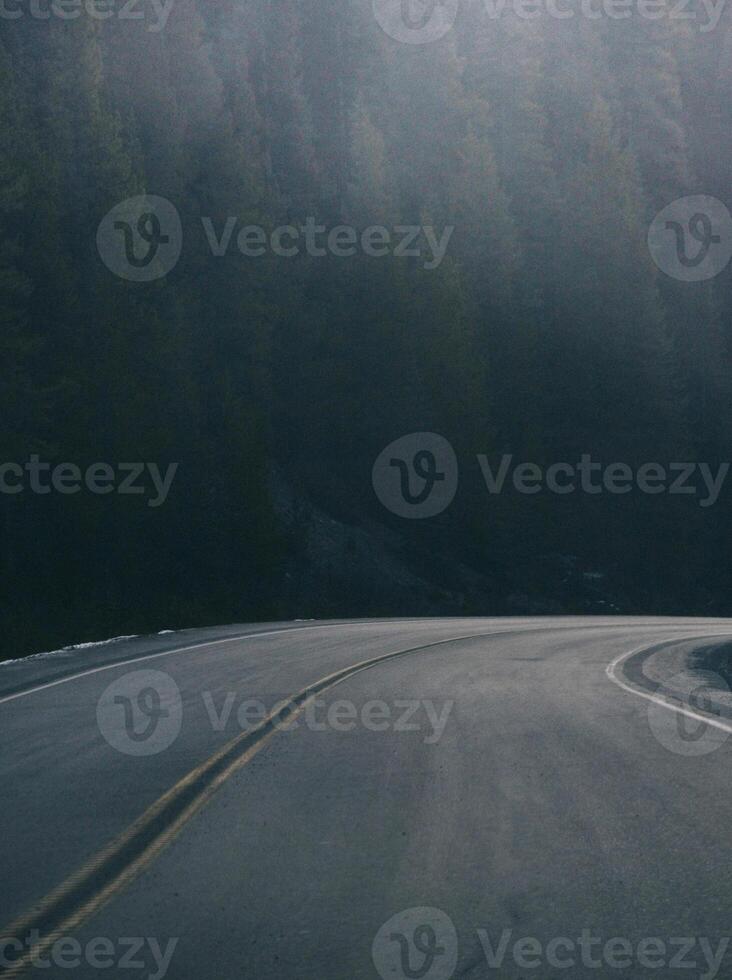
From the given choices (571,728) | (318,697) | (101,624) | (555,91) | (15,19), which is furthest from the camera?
(555,91)

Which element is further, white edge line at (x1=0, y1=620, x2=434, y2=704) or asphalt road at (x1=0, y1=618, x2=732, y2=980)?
white edge line at (x1=0, y1=620, x2=434, y2=704)

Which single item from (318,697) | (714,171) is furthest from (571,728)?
(714,171)

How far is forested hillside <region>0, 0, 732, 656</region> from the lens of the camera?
32000 millimetres

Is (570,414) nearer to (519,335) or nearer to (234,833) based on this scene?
(519,335)

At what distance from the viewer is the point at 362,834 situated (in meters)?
7.26

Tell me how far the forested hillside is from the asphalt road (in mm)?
11087

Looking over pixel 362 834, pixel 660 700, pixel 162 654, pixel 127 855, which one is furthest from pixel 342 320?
pixel 127 855

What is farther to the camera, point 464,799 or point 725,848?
point 464,799

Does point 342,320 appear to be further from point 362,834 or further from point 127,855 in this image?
point 127,855

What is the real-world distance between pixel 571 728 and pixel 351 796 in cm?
375

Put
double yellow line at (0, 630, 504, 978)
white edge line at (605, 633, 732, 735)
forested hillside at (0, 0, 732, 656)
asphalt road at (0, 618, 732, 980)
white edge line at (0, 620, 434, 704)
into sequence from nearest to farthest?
asphalt road at (0, 618, 732, 980) < double yellow line at (0, 630, 504, 978) < white edge line at (605, 633, 732, 735) < white edge line at (0, 620, 434, 704) < forested hillside at (0, 0, 732, 656)

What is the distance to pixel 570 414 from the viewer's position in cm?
5731

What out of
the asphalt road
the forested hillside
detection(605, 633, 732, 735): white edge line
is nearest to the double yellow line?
the asphalt road

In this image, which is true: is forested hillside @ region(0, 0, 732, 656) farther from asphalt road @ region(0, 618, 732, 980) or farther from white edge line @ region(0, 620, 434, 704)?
asphalt road @ region(0, 618, 732, 980)
